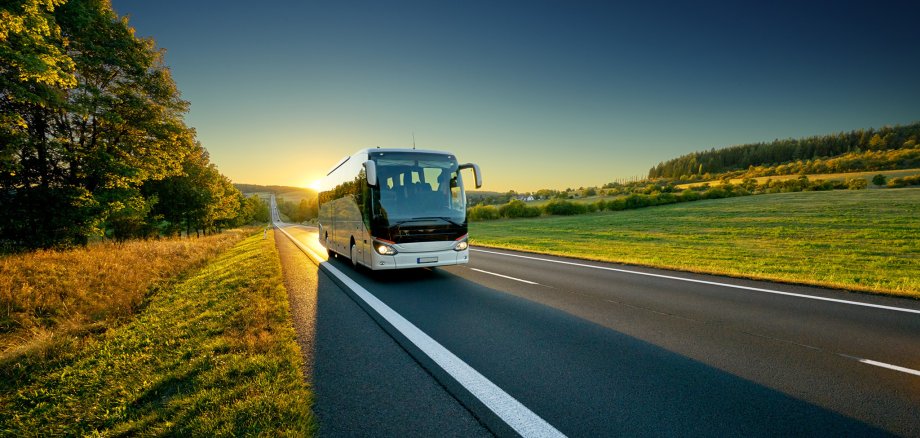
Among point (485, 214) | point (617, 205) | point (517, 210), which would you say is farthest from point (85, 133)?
point (617, 205)

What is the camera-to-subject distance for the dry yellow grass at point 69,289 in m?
7.11

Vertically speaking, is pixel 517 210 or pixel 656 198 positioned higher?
pixel 656 198

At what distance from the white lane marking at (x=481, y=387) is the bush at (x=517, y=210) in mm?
48470

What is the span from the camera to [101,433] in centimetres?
295

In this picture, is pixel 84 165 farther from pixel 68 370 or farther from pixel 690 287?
pixel 690 287

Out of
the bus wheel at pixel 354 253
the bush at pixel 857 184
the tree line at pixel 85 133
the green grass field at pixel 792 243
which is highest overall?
the tree line at pixel 85 133

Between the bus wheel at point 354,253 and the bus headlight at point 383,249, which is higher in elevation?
the bus headlight at point 383,249

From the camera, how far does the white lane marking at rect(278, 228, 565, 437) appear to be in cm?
272

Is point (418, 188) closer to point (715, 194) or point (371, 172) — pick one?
point (371, 172)

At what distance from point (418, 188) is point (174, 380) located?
6230mm

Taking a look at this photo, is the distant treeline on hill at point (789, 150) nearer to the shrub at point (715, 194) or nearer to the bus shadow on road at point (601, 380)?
the shrub at point (715, 194)

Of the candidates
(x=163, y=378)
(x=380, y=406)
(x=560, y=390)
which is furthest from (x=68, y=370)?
(x=560, y=390)

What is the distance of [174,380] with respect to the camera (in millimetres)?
3871

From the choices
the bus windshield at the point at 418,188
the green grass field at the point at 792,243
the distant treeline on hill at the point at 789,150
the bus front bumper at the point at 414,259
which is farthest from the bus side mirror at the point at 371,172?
the distant treeline on hill at the point at 789,150
